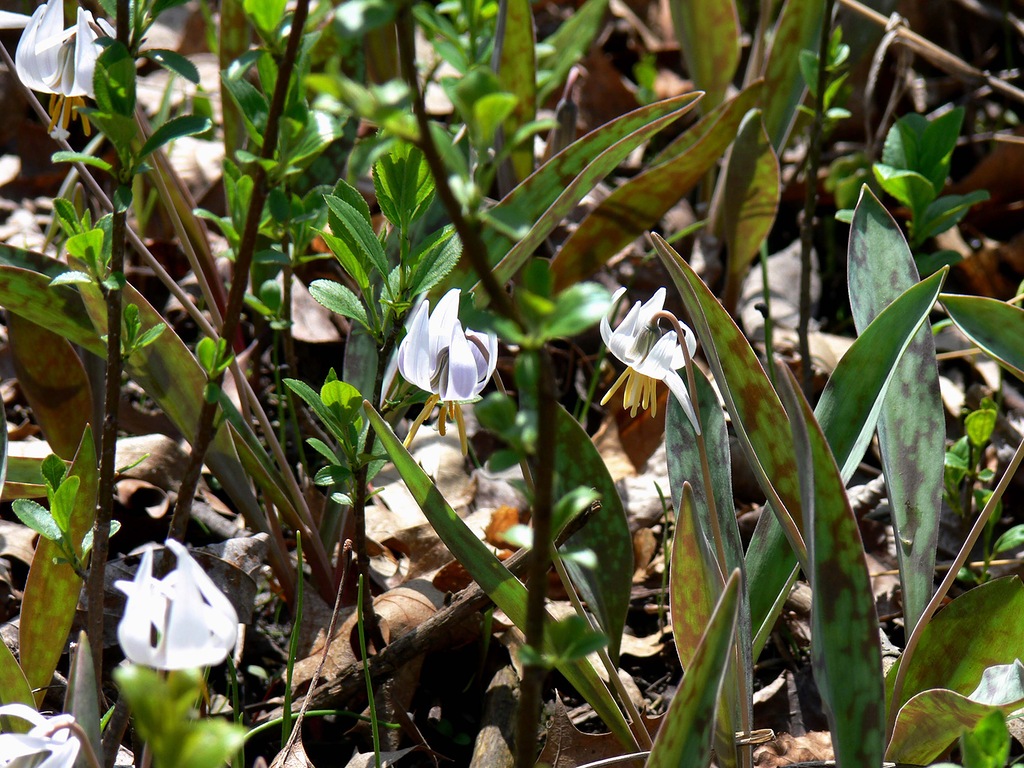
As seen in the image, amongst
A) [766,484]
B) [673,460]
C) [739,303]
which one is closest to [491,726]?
[673,460]

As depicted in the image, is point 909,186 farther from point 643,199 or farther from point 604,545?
point 604,545

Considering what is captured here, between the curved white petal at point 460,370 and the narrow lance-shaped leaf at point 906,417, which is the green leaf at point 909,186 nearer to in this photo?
the narrow lance-shaped leaf at point 906,417

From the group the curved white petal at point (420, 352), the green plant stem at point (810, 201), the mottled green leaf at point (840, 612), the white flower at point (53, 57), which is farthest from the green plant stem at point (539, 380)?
the green plant stem at point (810, 201)

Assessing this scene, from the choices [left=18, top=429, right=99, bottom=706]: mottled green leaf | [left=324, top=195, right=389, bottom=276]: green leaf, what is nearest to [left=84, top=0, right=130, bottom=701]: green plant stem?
[left=18, top=429, right=99, bottom=706]: mottled green leaf

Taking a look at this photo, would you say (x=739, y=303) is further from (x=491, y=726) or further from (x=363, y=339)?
(x=491, y=726)

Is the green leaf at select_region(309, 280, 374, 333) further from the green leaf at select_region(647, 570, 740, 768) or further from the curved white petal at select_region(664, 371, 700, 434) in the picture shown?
the green leaf at select_region(647, 570, 740, 768)

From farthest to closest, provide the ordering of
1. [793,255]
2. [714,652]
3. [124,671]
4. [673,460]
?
[793,255] → [673,460] → [714,652] → [124,671]

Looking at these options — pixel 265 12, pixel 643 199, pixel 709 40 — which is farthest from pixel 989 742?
pixel 709 40
